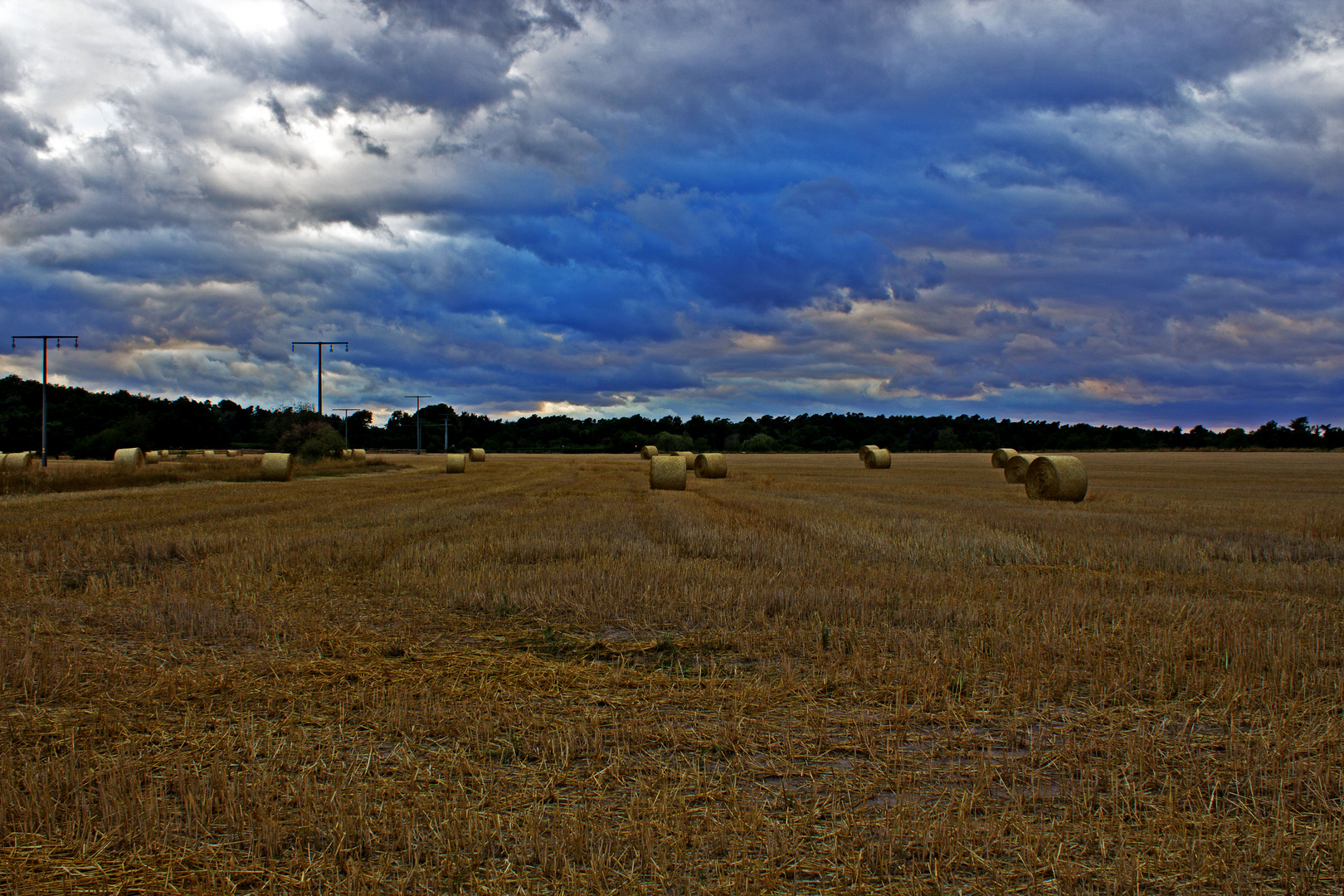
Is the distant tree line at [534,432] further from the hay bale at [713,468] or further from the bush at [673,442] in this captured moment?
the hay bale at [713,468]

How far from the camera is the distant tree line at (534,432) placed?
83938mm

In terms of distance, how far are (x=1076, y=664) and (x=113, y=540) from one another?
13.6 metres

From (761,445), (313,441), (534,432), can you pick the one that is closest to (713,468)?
(313,441)

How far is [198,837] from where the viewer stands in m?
3.41

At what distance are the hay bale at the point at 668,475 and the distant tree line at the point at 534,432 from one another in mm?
34899

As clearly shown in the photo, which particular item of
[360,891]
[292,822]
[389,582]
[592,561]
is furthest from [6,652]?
[592,561]

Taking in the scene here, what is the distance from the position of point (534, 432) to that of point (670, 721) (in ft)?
471

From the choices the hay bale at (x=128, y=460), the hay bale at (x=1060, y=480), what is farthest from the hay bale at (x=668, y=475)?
the hay bale at (x=128, y=460)

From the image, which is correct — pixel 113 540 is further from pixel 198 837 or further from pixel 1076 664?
pixel 1076 664

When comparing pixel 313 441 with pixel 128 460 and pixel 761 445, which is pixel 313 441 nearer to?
pixel 128 460

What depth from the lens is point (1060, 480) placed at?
22.0 metres

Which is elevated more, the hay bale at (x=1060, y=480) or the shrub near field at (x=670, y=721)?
the hay bale at (x=1060, y=480)

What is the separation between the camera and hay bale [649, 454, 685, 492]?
2616 cm


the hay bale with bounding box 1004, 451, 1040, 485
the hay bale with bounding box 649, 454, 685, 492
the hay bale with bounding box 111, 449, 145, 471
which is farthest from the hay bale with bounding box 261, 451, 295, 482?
the hay bale with bounding box 1004, 451, 1040, 485
